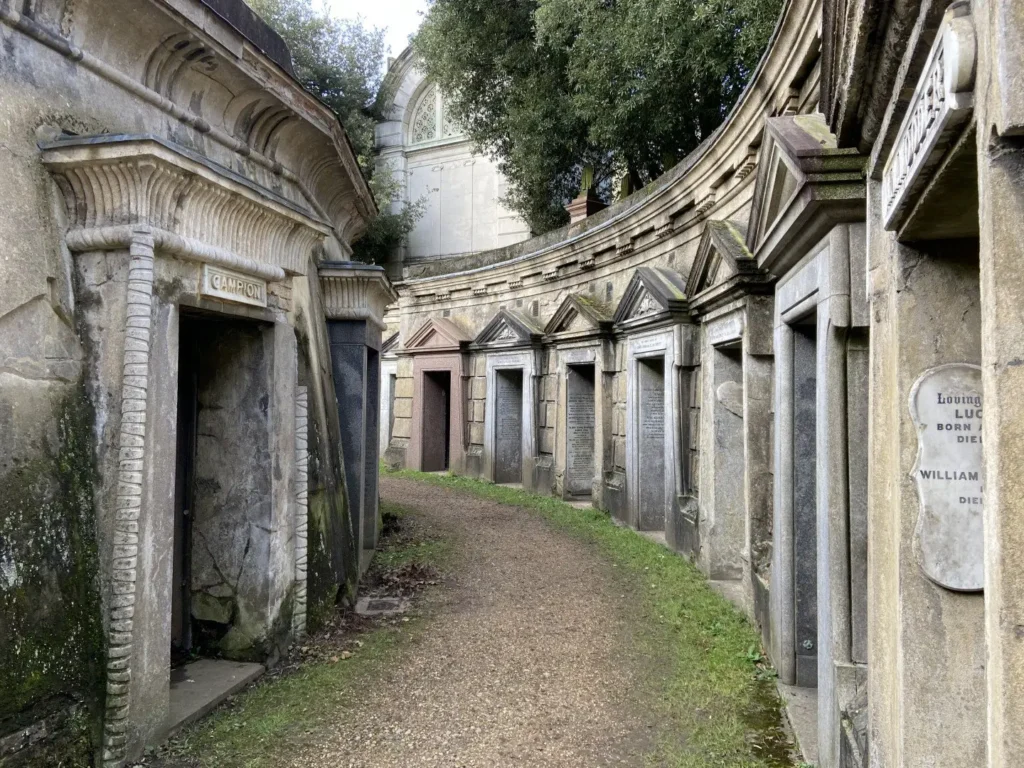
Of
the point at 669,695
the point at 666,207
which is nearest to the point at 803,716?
the point at 669,695

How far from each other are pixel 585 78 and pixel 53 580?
9808 millimetres

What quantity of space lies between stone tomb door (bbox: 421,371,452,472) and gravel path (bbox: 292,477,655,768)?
300 inches

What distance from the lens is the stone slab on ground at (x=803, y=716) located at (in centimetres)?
365

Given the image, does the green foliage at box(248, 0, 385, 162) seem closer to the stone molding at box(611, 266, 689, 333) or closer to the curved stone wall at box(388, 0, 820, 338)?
the curved stone wall at box(388, 0, 820, 338)

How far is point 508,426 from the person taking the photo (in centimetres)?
1343

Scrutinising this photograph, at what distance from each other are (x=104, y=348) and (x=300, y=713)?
2196 millimetres

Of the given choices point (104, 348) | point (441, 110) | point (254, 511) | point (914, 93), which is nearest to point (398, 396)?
point (441, 110)

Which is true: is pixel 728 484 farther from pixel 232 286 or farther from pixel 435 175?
pixel 435 175

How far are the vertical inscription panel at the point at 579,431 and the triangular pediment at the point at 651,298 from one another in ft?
6.45

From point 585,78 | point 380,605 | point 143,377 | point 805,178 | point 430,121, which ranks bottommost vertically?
point 380,605

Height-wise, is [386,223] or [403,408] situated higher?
[386,223]

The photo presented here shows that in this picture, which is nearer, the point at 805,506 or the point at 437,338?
the point at 805,506

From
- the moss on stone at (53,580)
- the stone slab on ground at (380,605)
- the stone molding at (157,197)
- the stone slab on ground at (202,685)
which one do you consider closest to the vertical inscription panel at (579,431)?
A: the stone slab on ground at (380,605)

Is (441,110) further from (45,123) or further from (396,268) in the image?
(45,123)
